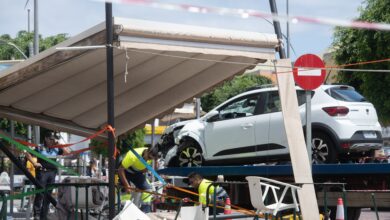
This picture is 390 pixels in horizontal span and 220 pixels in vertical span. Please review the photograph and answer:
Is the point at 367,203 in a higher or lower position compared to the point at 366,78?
lower

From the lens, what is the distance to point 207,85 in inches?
409

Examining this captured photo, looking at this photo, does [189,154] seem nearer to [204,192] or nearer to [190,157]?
[190,157]

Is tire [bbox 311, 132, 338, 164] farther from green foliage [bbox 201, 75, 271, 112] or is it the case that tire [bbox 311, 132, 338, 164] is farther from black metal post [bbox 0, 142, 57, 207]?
green foliage [bbox 201, 75, 271, 112]

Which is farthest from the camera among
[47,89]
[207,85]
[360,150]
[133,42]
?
[360,150]

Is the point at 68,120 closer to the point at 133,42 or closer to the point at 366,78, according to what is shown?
the point at 133,42

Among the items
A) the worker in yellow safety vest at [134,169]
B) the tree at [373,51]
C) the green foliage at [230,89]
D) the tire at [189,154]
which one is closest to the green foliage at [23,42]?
the green foliage at [230,89]

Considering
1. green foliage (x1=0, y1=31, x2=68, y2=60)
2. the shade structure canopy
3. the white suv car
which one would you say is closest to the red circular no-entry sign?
the shade structure canopy

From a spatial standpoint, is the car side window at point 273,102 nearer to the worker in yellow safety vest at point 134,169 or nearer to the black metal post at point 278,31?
the worker in yellow safety vest at point 134,169

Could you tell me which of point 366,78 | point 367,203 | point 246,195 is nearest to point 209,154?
point 246,195

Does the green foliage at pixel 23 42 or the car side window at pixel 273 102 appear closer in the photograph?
the car side window at pixel 273 102

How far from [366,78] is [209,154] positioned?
53.6 feet

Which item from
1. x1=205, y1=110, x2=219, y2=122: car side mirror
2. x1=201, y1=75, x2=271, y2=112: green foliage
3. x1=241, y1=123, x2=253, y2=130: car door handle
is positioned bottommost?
x1=241, y1=123, x2=253, y2=130: car door handle

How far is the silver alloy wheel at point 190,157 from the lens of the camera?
46.2 ft

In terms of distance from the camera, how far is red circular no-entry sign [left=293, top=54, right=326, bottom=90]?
9.55 m
